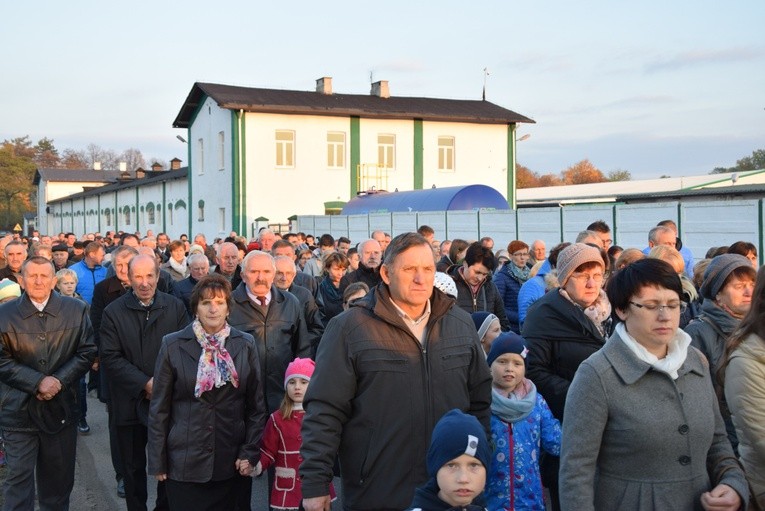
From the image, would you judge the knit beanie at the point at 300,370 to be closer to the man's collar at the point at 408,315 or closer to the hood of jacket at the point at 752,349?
the man's collar at the point at 408,315

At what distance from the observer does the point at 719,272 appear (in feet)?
15.8

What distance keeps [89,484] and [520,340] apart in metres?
4.89

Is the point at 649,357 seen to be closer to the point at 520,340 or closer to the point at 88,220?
the point at 520,340

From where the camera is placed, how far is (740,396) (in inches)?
154

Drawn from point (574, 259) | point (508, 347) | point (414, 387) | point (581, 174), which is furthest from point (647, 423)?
point (581, 174)

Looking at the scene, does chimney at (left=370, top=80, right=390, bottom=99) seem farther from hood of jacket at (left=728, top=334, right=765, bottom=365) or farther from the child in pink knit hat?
hood of jacket at (left=728, top=334, right=765, bottom=365)

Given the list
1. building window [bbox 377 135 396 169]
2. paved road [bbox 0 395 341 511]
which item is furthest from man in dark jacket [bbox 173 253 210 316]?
building window [bbox 377 135 396 169]

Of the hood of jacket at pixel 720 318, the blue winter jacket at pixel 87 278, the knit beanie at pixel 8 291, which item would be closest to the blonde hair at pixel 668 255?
the hood of jacket at pixel 720 318

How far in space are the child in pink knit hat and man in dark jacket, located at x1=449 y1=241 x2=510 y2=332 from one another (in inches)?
99.5

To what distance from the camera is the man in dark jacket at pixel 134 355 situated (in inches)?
260

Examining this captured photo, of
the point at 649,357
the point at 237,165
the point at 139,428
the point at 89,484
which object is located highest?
the point at 237,165

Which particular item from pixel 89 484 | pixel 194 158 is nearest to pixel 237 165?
pixel 194 158

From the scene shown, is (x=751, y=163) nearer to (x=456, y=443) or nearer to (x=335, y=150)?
(x=335, y=150)

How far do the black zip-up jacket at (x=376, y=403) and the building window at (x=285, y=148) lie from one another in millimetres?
35295
